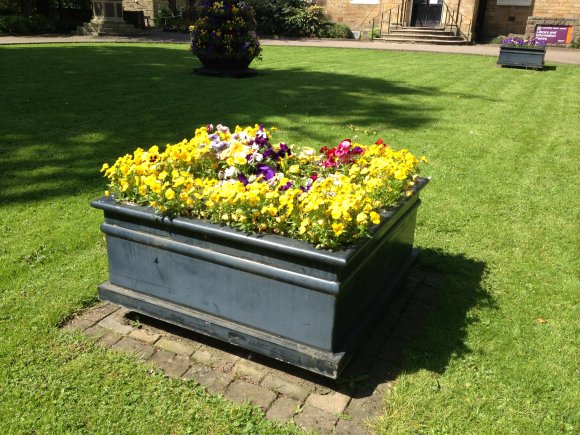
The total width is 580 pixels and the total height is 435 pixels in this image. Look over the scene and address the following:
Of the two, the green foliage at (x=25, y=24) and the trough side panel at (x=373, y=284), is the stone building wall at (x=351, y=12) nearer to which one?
the green foliage at (x=25, y=24)

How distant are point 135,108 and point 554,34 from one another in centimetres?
2336

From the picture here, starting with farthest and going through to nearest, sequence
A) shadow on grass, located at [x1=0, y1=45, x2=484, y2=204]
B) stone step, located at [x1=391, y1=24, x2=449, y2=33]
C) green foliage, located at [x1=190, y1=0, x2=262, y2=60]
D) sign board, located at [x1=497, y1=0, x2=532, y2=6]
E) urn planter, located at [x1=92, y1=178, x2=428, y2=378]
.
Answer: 1. stone step, located at [x1=391, y1=24, x2=449, y2=33]
2. sign board, located at [x1=497, y1=0, x2=532, y2=6]
3. green foliage, located at [x1=190, y1=0, x2=262, y2=60]
4. shadow on grass, located at [x1=0, y1=45, x2=484, y2=204]
5. urn planter, located at [x1=92, y1=178, x2=428, y2=378]

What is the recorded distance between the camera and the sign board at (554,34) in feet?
84.1

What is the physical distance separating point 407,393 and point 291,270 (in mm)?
941

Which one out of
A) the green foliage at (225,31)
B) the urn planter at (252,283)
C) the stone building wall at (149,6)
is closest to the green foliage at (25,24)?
the stone building wall at (149,6)

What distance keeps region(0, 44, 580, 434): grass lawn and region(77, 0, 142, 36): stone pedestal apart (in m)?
15.8

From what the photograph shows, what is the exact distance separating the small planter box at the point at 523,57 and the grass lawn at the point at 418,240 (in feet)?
16.4

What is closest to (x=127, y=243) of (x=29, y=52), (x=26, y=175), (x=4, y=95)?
(x=26, y=175)

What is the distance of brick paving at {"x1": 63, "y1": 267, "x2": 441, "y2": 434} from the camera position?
286cm

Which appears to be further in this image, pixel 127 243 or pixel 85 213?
pixel 85 213

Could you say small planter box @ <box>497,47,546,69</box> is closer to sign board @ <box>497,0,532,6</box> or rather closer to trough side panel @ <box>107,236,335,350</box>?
sign board @ <box>497,0,532,6</box>

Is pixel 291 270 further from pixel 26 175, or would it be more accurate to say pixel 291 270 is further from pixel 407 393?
pixel 26 175

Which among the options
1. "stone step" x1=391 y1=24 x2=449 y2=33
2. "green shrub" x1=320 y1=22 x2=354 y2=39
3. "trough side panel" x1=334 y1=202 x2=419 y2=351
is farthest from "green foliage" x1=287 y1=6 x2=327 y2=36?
"trough side panel" x1=334 y1=202 x2=419 y2=351

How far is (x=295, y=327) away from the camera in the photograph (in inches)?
116
